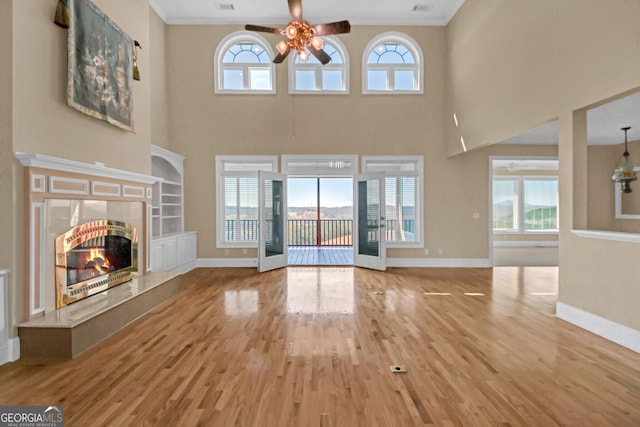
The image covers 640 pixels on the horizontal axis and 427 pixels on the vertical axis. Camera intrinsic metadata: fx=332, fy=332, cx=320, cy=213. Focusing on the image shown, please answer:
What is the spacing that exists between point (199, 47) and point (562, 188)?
7.34 metres

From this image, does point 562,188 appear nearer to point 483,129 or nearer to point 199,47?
point 483,129

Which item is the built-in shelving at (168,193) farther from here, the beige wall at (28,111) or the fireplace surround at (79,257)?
the beige wall at (28,111)

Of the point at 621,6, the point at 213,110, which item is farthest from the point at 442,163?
the point at 213,110

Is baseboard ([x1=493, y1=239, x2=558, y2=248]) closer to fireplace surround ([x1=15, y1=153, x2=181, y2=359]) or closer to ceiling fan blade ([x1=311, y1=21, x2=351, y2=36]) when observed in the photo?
ceiling fan blade ([x1=311, y1=21, x2=351, y2=36])

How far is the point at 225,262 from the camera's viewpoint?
7500 mm

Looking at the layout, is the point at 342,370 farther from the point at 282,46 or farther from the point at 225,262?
the point at 225,262

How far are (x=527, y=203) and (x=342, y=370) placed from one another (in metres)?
10.5

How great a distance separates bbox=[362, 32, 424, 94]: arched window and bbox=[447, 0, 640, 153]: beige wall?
868 millimetres

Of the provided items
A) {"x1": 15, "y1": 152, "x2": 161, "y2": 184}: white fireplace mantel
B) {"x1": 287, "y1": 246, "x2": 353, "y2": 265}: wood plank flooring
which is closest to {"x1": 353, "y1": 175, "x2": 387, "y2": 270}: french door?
{"x1": 287, "y1": 246, "x2": 353, "y2": 265}: wood plank flooring

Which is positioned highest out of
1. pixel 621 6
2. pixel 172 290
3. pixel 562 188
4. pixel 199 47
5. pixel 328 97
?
pixel 199 47

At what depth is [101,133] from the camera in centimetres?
407

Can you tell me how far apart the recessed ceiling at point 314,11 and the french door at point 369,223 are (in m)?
3.51

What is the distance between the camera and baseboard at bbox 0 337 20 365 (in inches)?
110

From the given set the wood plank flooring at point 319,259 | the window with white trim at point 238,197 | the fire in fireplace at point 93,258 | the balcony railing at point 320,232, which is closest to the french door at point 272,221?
the window with white trim at point 238,197
